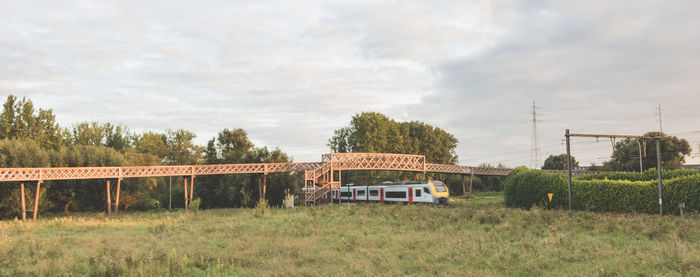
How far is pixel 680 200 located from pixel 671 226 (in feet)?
28.9

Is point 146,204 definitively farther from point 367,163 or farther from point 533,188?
point 533,188

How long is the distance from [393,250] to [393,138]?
64.8 meters

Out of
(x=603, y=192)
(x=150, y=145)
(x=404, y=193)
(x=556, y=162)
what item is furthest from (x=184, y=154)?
(x=556, y=162)

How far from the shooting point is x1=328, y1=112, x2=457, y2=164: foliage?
7812 cm

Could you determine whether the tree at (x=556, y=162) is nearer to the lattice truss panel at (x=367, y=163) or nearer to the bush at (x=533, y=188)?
the lattice truss panel at (x=367, y=163)

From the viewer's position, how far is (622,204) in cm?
2852

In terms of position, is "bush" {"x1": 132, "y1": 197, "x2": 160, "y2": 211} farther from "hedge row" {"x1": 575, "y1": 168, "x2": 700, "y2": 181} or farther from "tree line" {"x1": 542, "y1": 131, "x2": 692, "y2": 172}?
"tree line" {"x1": 542, "y1": 131, "x2": 692, "y2": 172}

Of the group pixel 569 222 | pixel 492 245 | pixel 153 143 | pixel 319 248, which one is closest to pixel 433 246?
pixel 492 245

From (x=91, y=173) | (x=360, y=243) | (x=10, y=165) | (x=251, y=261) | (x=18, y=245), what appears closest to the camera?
(x=251, y=261)

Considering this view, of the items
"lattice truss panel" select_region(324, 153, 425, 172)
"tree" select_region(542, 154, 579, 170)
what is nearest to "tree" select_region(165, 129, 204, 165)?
"lattice truss panel" select_region(324, 153, 425, 172)

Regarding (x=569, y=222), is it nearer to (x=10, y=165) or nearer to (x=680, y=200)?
(x=680, y=200)

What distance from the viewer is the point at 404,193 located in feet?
144

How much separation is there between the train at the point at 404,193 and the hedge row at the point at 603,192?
5894 millimetres

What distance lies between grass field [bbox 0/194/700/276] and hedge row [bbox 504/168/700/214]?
7.32 meters
